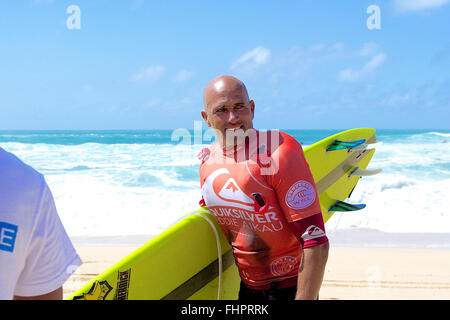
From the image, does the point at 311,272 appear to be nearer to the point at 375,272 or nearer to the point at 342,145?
the point at 342,145

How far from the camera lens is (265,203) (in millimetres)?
1385

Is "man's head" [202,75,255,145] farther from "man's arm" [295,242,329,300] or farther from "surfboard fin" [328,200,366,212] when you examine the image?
"surfboard fin" [328,200,366,212]

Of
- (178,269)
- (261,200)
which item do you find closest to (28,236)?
(261,200)

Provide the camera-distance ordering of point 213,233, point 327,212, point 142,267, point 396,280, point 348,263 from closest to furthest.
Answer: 1. point 142,267
2. point 213,233
3. point 327,212
4. point 396,280
5. point 348,263

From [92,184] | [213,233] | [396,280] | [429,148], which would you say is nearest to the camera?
[213,233]

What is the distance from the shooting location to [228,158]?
59.6 inches

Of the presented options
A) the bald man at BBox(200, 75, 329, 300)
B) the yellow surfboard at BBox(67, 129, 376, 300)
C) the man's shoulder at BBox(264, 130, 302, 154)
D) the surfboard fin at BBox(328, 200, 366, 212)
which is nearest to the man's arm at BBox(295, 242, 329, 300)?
the bald man at BBox(200, 75, 329, 300)

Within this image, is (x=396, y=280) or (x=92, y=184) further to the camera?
(x=92, y=184)

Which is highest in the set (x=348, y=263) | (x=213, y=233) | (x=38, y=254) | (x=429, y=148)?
(x=38, y=254)

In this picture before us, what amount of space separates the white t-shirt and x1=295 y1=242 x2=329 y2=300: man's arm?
0.76m

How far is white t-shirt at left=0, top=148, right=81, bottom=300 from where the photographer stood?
678 mm
